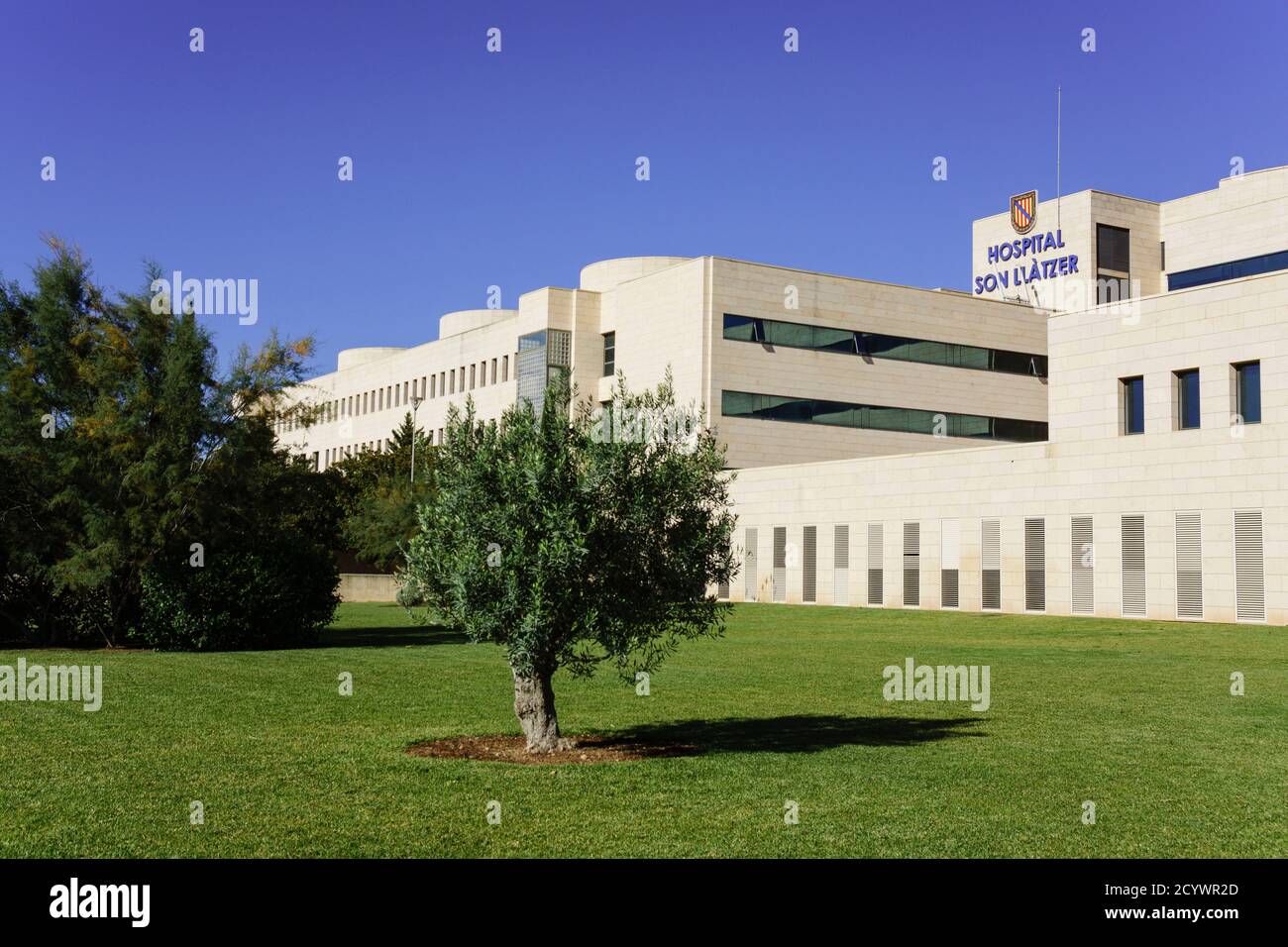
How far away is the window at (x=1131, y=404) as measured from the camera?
44.7 m

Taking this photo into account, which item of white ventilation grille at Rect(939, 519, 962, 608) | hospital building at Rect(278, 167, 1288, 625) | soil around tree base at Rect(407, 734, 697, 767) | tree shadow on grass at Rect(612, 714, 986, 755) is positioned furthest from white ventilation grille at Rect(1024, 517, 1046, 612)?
soil around tree base at Rect(407, 734, 697, 767)

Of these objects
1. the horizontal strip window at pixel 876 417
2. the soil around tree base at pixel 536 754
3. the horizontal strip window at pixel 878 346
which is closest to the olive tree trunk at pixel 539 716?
the soil around tree base at pixel 536 754

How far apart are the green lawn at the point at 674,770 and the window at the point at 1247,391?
18251 mm

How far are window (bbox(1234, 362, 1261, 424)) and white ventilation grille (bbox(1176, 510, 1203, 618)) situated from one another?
3.59 meters

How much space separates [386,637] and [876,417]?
41.6m

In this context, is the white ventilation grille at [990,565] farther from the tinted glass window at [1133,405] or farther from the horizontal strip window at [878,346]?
the horizontal strip window at [878,346]

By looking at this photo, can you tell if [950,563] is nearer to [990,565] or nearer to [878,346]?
[990,565]

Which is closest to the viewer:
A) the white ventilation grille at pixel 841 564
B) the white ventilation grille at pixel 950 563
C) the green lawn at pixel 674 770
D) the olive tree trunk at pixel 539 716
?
the green lawn at pixel 674 770

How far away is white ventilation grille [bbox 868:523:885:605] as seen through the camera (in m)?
53.4

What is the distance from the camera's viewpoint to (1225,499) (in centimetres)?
4062

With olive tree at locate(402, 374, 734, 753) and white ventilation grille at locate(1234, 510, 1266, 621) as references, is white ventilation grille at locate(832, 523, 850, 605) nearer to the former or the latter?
white ventilation grille at locate(1234, 510, 1266, 621)
